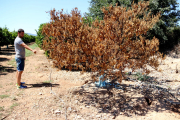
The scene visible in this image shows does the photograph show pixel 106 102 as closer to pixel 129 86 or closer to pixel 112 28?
pixel 129 86

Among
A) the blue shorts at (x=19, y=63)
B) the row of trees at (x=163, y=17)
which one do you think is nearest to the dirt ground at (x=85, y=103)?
the blue shorts at (x=19, y=63)

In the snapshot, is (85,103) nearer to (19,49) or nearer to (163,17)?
(19,49)

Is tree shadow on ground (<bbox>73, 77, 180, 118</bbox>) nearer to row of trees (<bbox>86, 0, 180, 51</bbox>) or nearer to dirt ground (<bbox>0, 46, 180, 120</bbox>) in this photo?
dirt ground (<bbox>0, 46, 180, 120</bbox>)

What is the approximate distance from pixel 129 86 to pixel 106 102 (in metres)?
1.44

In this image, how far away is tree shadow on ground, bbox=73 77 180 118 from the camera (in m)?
3.88

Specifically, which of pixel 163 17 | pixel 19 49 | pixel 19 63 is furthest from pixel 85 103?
pixel 163 17

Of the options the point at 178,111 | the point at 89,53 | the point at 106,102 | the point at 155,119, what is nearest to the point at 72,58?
the point at 89,53

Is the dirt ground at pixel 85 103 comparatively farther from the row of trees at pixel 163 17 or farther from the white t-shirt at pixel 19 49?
the row of trees at pixel 163 17

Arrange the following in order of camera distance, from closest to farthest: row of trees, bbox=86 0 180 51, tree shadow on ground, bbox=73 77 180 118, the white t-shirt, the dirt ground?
the dirt ground < tree shadow on ground, bbox=73 77 180 118 < the white t-shirt < row of trees, bbox=86 0 180 51

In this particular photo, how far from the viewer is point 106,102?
420 cm

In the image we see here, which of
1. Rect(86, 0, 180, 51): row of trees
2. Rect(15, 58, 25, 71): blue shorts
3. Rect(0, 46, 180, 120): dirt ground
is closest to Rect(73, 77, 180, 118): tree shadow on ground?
Rect(0, 46, 180, 120): dirt ground

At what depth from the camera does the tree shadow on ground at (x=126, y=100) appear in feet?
12.7

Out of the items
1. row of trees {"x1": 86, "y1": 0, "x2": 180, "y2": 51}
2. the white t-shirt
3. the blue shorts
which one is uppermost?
row of trees {"x1": 86, "y1": 0, "x2": 180, "y2": 51}

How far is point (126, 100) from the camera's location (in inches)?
168
